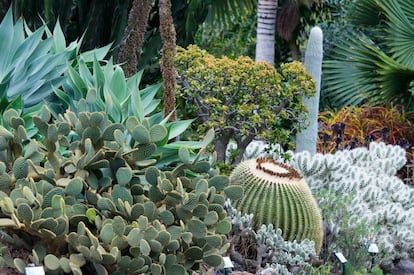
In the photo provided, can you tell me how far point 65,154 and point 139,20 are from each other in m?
2.90

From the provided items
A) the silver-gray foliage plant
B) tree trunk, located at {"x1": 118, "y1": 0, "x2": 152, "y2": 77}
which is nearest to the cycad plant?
tree trunk, located at {"x1": 118, "y1": 0, "x2": 152, "y2": 77}

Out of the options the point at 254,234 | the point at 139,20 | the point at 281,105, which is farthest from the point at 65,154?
the point at 281,105

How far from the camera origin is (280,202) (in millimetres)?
6461

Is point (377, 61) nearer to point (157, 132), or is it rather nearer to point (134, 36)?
point (134, 36)

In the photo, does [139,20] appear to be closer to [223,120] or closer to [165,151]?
[223,120]

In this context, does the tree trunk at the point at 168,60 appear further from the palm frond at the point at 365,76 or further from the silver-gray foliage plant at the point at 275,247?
the palm frond at the point at 365,76

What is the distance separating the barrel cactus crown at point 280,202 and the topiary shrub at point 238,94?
3.17 feet

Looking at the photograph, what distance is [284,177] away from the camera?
6.57 metres

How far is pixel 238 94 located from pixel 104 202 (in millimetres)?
3791

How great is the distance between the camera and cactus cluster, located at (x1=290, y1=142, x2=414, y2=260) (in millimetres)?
7395

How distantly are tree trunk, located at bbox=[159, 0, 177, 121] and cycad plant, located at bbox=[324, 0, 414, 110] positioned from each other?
5.64 m

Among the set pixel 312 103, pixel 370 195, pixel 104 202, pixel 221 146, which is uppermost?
pixel 104 202

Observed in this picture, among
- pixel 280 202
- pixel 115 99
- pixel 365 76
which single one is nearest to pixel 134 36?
pixel 280 202

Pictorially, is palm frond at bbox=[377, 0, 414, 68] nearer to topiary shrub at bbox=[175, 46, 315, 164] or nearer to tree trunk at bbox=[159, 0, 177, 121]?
topiary shrub at bbox=[175, 46, 315, 164]
